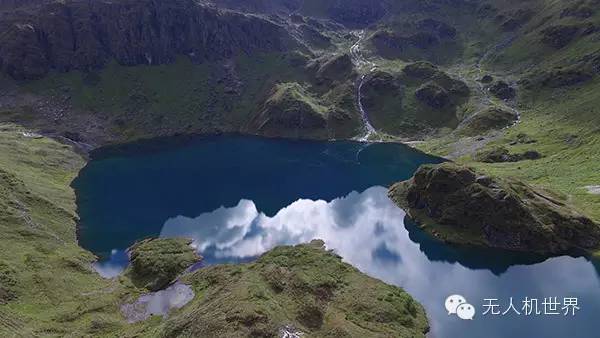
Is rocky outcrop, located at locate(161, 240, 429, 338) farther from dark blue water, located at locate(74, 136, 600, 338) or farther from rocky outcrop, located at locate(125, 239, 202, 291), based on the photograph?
dark blue water, located at locate(74, 136, 600, 338)

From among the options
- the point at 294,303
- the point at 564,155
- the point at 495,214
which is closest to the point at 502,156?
the point at 564,155

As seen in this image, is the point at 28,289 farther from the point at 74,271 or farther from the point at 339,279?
the point at 339,279

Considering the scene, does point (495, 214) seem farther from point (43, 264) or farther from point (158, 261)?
point (43, 264)

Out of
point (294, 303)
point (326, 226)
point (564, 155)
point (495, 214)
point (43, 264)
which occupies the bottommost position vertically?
point (43, 264)

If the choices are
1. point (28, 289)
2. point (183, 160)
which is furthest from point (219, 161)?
point (28, 289)

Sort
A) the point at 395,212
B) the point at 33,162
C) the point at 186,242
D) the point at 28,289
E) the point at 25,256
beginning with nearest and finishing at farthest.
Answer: the point at 28,289
the point at 25,256
the point at 186,242
the point at 395,212
the point at 33,162

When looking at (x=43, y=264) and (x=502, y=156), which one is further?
(x=502, y=156)
